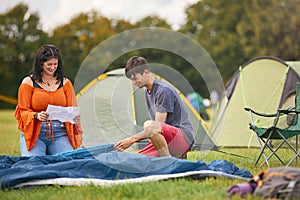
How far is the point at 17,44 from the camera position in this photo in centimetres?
2533

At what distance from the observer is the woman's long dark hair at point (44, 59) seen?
4.27m

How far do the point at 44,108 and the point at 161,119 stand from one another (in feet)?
3.59

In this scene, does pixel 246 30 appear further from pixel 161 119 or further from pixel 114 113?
pixel 161 119

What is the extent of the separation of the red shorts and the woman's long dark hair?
108 centimetres

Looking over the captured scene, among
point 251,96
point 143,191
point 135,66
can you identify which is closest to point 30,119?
point 135,66

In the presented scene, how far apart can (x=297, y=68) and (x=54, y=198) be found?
4.29 metres

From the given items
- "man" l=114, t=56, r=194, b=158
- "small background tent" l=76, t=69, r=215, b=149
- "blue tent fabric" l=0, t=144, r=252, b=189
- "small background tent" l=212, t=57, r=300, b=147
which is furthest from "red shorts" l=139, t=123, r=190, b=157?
"small background tent" l=212, t=57, r=300, b=147

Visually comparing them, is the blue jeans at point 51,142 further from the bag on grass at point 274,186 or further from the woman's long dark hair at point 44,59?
the bag on grass at point 274,186

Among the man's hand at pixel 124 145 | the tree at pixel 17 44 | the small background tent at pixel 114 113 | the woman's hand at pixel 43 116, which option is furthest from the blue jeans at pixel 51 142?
the tree at pixel 17 44

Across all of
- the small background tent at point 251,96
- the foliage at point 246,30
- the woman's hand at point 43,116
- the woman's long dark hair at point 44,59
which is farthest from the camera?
the foliage at point 246,30

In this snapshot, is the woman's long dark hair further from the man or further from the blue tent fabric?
the blue tent fabric

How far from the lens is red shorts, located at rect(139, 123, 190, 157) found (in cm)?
377

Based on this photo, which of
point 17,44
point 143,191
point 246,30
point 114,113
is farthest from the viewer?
point 17,44

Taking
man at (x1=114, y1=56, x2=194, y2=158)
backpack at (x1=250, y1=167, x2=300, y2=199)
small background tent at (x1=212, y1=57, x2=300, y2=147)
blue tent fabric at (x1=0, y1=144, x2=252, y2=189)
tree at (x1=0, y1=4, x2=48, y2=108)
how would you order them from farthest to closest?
tree at (x1=0, y1=4, x2=48, y2=108) → small background tent at (x1=212, y1=57, x2=300, y2=147) → man at (x1=114, y1=56, x2=194, y2=158) → blue tent fabric at (x1=0, y1=144, x2=252, y2=189) → backpack at (x1=250, y1=167, x2=300, y2=199)
